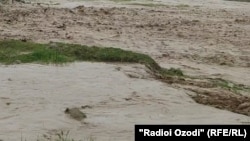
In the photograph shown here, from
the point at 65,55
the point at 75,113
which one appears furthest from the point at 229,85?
the point at 75,113

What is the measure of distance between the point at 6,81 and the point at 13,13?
1356cm

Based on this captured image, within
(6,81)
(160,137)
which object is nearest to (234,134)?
(160,137)

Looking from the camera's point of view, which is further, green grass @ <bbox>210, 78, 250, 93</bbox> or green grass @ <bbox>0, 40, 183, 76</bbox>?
green grass @ <bbox>0, 40, 183, 76</bbox>

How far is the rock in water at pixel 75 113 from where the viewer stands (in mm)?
9570

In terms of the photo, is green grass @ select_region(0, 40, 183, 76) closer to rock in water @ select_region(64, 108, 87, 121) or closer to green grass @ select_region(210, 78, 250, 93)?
green grass @ select_region(210, 78, 250, 93)

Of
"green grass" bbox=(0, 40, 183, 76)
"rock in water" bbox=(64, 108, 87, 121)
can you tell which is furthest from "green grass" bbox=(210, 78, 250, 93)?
"rock in water" bbox=(64, 108, 87, 121)

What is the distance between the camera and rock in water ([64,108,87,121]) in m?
9.57

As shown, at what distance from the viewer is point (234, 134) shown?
7820 millimetres

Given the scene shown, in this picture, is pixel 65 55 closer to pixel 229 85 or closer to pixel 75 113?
pixel 229 85

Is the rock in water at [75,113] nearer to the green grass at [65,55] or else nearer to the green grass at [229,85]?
the green grass at [65,55]

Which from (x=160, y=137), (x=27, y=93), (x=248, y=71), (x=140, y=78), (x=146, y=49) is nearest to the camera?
(x=160, y=137)

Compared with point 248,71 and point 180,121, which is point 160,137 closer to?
point 180,121

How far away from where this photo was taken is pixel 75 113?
9.67m

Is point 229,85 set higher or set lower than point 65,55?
lower
